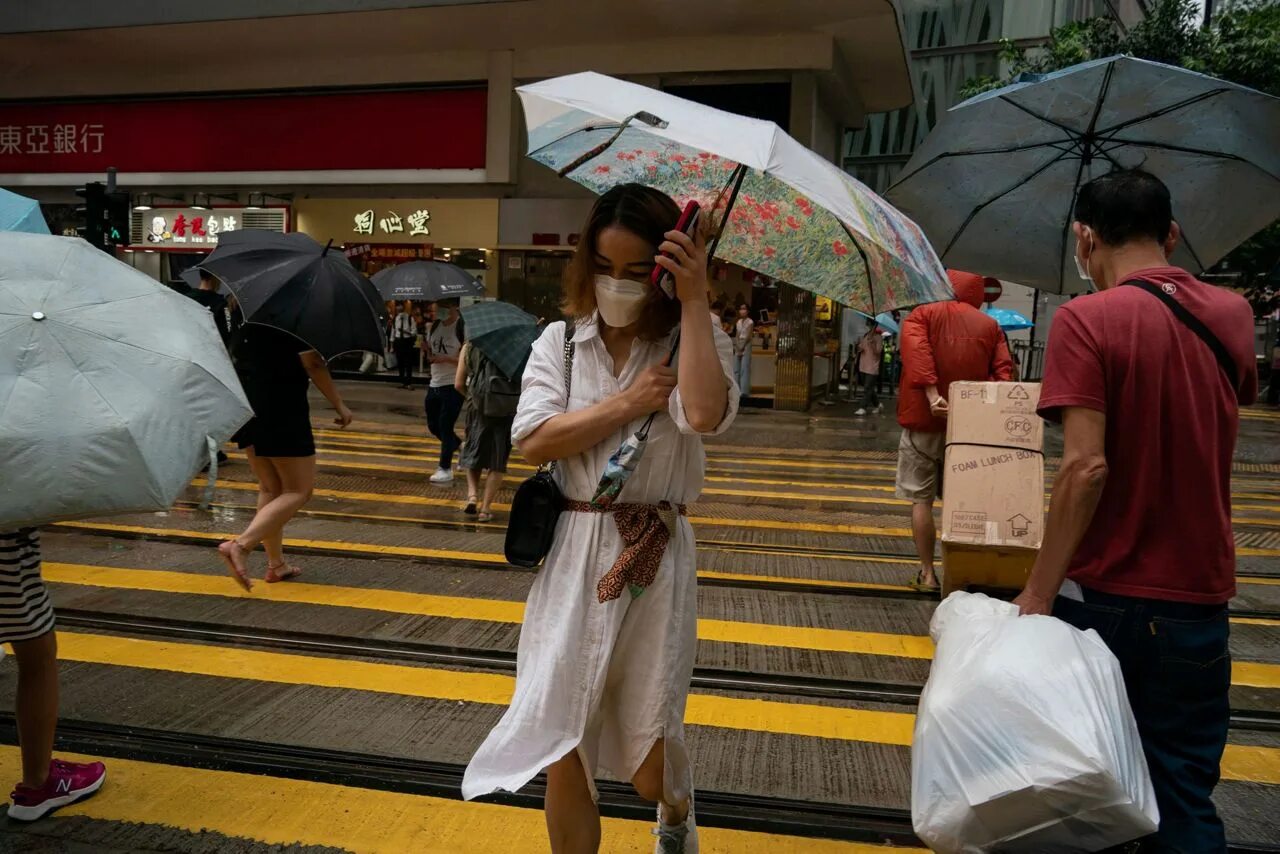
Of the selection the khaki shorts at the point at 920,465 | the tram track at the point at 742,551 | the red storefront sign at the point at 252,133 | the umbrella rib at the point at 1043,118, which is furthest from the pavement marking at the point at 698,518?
the red storefront sign at the point at 252,133

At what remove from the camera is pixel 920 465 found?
5969 millimetres

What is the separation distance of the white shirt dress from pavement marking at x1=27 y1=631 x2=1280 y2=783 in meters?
1.88

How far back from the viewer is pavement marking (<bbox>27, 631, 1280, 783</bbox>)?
4180mm

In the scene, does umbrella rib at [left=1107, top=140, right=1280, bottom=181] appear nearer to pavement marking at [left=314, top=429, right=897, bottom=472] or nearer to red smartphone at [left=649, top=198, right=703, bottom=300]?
red smartphone at [left=649, top=198, right=703, bottom=300]

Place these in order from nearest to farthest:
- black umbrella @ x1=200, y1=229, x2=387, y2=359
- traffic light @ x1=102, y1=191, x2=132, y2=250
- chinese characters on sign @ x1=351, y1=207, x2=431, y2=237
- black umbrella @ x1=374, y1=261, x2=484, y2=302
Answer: black umbrella @ x1=200, y1=229, x2=387, y2=359
black umbrella @ x1=374, y1=261, x2=484, y2=302
traffic light @ x1=102, y1=191, x2=132, y2=250
chinese characters on sign @ x1=351, y1=207, x2=431, y2=237

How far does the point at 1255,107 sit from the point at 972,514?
207 centimetres

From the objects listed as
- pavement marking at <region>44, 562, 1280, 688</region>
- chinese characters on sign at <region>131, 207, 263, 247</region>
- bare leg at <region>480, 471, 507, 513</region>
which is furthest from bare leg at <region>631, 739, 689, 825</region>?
chinese characters on sign at <region>131, 207, 263, 247</region>

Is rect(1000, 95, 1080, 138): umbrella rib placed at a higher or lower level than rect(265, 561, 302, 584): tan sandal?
higher

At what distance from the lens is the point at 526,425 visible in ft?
7.97

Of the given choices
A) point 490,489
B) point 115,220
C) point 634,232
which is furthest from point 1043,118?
point 115,220

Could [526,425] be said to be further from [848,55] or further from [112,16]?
[112,16]

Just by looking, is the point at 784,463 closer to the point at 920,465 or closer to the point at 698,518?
the point at 698,518

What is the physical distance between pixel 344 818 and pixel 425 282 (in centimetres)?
775

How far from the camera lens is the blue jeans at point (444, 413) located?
31.1ft
